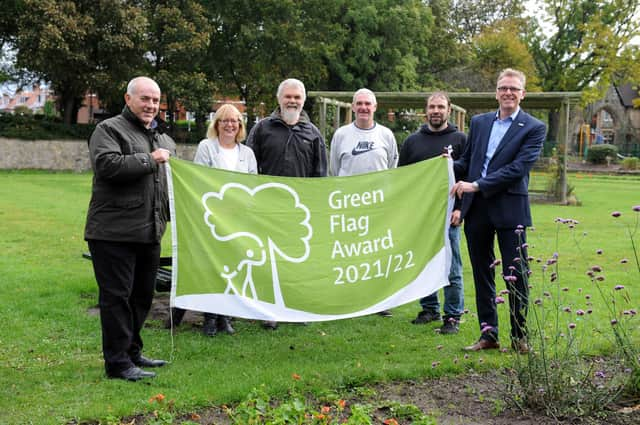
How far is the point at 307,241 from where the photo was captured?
5875 millimetres

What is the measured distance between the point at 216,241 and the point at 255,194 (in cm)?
52

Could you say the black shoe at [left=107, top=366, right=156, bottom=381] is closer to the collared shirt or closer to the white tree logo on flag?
the white tree logo on flag

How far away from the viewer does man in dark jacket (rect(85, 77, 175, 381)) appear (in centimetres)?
489

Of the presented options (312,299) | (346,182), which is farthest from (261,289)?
(346,182)

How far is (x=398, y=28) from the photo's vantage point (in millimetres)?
A: 39188

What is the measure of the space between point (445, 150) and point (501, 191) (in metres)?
1.05

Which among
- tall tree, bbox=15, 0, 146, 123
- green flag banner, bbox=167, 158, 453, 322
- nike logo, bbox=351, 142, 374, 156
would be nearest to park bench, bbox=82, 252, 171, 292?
green flag banner, bbox=167, 158, 453, 322

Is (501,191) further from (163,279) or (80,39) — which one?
(80,39)

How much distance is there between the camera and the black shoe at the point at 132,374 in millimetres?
5113

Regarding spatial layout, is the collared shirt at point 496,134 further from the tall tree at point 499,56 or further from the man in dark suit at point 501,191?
the tall tree at point 499,56

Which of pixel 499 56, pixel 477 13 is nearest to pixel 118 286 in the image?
pixel 499 56

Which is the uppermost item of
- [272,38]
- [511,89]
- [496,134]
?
[272,38]

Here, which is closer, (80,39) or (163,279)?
(163,279)

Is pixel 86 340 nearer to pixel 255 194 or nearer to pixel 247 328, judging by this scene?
pixel 247 328
